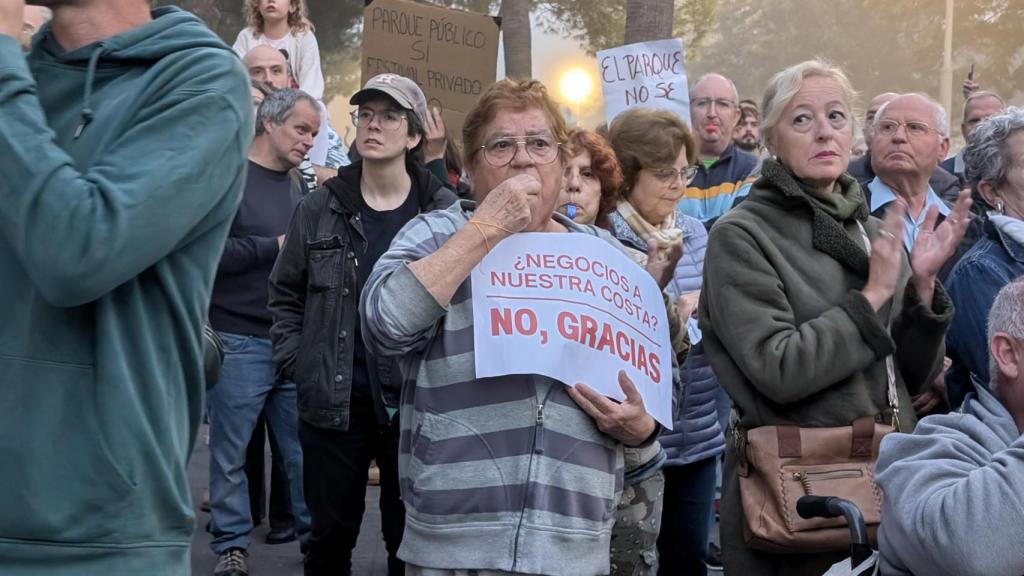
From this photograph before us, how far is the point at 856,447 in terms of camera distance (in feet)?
12.3

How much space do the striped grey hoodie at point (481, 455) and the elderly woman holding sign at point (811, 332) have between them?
68cm

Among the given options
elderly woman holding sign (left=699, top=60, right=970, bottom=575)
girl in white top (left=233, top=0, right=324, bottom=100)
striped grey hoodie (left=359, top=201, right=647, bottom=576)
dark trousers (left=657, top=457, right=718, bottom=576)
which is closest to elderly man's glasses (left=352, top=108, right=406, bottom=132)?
dark trousers (left=657, top=457, right=718, bottom=576)

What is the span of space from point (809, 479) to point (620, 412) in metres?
0.77

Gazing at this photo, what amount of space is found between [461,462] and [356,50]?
2727 centimetres

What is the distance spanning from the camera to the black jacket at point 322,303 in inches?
206

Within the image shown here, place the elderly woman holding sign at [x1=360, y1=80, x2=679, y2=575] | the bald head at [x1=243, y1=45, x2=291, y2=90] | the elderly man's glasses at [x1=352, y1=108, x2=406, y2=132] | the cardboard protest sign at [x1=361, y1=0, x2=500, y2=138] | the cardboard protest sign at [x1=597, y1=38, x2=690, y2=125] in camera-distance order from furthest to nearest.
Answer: the cardboard protest sign at [x1=361, y1=0, x2=500, y2=138] → the bald head at [x1=243, y1=45, x2=291, y2=90] → the cardboard protest sign at [x1=597, y1=38, x2=690, y2=125] → the elderly man's glasses at [x1=352, y1=108, x2=406, y2=132] → the elderly woman holding sign at [x1=360, y1=80, x2=679, y2=575]

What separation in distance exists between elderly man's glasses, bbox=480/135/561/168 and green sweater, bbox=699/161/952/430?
2.32ft

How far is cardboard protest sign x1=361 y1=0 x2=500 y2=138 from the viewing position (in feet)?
27.2

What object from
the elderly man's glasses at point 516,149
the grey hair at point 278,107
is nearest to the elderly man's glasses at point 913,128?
the elderly man's glasses at point 516,149

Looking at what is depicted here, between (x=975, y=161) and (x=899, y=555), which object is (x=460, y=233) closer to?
(x=899, y=555)

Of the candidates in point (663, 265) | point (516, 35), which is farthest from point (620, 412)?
point (516, 35)

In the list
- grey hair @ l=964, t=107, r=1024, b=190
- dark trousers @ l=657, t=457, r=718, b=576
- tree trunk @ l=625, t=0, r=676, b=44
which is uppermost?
tree trunk @ l=625, t=0, r=676, b=44

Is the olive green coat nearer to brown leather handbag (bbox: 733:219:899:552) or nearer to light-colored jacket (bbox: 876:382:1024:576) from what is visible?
brown leather handbag (bbox: 733:219:899:552)

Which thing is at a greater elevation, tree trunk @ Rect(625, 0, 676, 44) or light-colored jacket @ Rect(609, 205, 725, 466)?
tree trunk @ Rect(625, 0, 676, 44)
